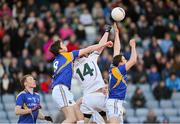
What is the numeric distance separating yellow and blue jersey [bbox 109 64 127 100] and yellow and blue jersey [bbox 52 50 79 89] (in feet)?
3.14

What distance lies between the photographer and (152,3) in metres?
30.2

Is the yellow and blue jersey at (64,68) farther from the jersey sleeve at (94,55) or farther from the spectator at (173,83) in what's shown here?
the spectator at (173,83)

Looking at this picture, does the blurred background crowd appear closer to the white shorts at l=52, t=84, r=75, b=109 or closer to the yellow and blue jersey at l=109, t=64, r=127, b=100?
the yellow and blue jersey at l=109, t=64, r=127, b=100

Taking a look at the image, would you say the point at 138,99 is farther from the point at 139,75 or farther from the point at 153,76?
the point at 153,76

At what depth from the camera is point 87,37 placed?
27750 mm

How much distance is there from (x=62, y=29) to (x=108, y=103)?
11.8 metres

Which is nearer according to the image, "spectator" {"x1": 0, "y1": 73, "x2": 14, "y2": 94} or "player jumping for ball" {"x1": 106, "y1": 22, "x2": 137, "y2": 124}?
"player jumping for ball" {"x1": 106, "y1": 22, "x2": 137, "y2": 124}

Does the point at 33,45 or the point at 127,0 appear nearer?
the point at 33,45

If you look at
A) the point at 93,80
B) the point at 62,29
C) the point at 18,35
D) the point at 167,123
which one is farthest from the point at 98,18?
the point at 93,80

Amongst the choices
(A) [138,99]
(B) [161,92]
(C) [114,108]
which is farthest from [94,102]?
(B) [161,92]

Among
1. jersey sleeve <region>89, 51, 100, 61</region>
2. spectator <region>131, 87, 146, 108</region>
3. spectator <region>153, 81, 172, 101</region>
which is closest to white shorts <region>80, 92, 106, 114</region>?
jersey sleeve <region>89, 51, 100, 61</region>

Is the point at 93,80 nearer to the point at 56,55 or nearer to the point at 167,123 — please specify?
the point at 56,55

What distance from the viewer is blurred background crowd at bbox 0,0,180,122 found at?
987 inches

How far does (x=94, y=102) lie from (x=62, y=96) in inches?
41.8
